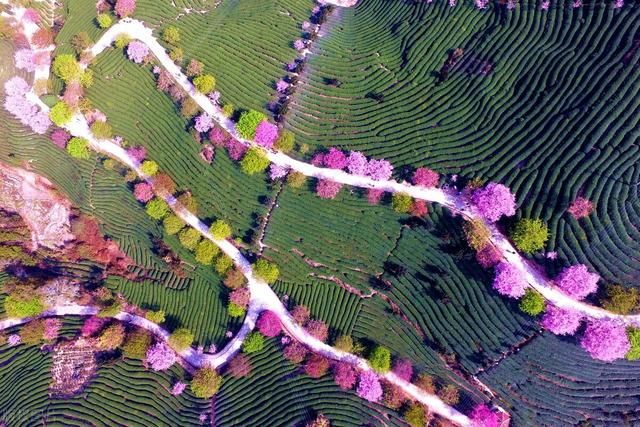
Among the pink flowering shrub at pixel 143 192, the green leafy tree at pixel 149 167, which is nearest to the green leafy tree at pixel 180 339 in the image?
the pink flowering shrub at pixel 143 192

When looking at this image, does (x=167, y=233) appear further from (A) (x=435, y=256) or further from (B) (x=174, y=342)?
(A) (x=435, y=256)

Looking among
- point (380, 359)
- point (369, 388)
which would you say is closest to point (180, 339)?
point (369, 388)

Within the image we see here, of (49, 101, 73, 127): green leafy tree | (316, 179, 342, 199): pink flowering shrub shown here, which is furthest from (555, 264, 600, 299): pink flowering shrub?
(49, 101, 73, 127): green leafy tree

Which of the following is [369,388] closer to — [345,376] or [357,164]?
[345,376]

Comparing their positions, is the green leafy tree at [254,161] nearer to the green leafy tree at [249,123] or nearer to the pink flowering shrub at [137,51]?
the green leafy tree at [249,123]

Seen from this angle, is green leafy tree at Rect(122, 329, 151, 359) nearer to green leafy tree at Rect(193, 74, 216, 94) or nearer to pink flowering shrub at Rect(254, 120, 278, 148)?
pink flowering shrub at Rect(254, 120, 278, 148)
